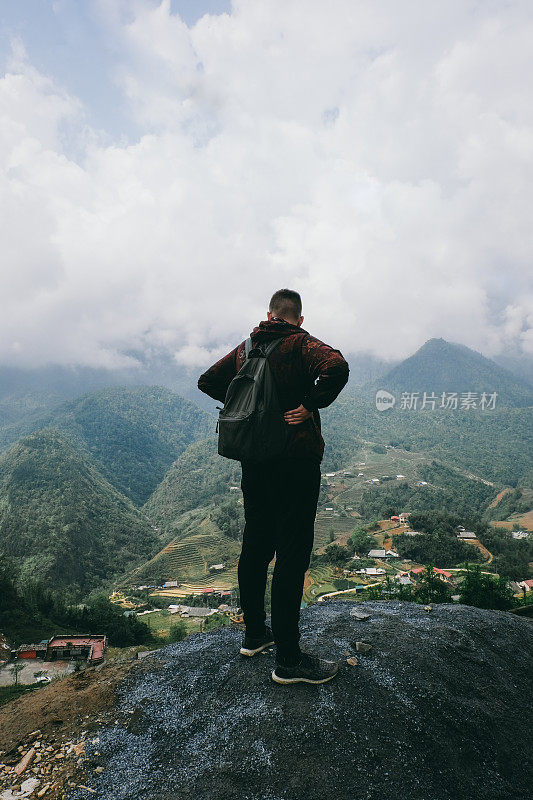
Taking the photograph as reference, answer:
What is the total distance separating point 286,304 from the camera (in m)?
2.90

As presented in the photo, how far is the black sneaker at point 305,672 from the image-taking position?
8.86 ft

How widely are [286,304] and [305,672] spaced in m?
2.72

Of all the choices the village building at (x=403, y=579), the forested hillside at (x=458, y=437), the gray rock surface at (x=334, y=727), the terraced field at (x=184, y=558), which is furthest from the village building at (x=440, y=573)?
the forested hillside at (x=458, y=437)

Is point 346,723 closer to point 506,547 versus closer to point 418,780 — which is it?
point 418,780

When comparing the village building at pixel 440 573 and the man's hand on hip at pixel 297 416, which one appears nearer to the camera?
the man's hand on hip at pixel 297 416

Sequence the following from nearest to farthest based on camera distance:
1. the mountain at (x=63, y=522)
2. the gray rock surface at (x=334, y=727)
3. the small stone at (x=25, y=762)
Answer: the gray rock surface at (x=334, y=727) → the small stone at (x=25, y=762) → the mountain at (x=63, y=522)

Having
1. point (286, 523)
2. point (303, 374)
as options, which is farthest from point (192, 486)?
point (303, 374)

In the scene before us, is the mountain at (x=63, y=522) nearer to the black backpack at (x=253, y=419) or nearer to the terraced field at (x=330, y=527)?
the terraced field at (x=330, y=527)

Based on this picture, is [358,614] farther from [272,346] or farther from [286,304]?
[286,304]

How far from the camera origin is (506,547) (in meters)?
58.1

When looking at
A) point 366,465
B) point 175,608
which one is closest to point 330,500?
point 366,465

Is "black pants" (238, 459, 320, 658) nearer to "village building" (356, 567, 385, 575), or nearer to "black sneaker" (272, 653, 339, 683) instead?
"black sneaker" (272, 653, 339, 683)

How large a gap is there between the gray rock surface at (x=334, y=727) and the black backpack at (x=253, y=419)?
5.63 ft

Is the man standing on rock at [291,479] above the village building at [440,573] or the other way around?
above
